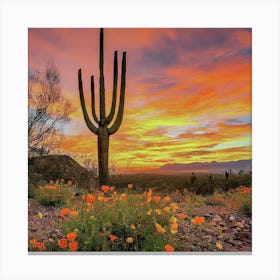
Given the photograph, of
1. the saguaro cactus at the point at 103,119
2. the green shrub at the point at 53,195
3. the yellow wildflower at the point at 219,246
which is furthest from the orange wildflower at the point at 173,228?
the green shrub at the point at 53,195

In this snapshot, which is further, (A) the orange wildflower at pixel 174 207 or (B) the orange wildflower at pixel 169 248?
(A) the orange wildflower at pixel 174 207

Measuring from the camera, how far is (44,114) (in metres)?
4.51

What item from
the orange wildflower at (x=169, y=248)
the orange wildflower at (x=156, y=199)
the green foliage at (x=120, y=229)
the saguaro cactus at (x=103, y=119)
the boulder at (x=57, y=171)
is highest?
the saguaro cactus at (x=103, y=119)

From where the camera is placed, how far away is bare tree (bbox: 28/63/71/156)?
4457 mm

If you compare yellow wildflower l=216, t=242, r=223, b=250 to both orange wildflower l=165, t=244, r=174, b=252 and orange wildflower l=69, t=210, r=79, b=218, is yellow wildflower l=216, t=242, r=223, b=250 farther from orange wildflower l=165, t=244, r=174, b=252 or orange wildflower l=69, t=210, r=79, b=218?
orange wildflower l=69, t=210, r=79, b=218

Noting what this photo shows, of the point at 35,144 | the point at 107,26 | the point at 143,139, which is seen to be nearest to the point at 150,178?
the point at 143,139

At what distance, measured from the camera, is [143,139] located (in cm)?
447

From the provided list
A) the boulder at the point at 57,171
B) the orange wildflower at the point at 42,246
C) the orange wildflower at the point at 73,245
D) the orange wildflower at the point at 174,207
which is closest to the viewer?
the orange wildflower at the point at 73,245

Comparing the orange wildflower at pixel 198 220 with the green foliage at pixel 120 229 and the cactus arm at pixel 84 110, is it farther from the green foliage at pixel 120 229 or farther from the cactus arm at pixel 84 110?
the cactus arm at pixel 84 110

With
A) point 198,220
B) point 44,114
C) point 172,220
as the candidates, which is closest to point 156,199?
point 172,220

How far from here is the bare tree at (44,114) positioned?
4.46 metres

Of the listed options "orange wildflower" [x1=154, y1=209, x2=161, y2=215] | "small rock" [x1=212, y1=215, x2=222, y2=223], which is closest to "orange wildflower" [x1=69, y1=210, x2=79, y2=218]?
"orange wildflower" [x1=154, y1=209, x2=161, y2=215]

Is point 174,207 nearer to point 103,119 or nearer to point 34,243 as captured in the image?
point 103,119
